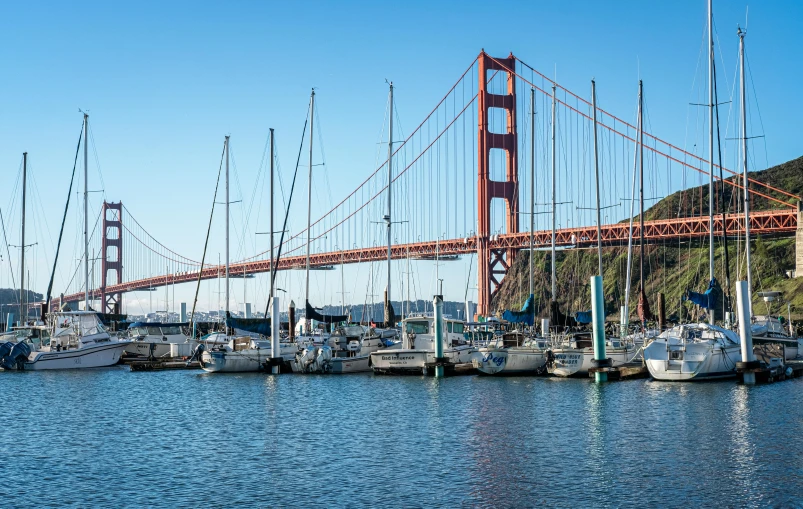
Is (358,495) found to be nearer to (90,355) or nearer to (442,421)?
(442,421)

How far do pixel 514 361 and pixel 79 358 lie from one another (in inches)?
938

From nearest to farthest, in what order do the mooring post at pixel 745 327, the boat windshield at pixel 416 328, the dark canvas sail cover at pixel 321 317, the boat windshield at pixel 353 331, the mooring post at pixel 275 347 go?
the mooring post at pixel 745 327 < the boat windshield at pixel 416 328 < the mooring post at pixel 275 347 < the dark canvas sail cover at pixel 321 317 < the boat windshield at pixel 353 331

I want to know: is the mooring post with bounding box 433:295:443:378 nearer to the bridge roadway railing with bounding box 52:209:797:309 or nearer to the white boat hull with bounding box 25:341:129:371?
the white boat hull with bounding box 25:341:129:371

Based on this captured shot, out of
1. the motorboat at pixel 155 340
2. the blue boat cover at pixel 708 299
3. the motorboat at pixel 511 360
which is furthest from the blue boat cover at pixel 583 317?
the motorboat at pixel 155 340

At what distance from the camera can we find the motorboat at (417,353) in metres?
42.0

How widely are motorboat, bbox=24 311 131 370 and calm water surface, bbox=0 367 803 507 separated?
11.4 meters

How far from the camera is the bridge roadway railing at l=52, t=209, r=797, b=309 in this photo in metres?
73.8

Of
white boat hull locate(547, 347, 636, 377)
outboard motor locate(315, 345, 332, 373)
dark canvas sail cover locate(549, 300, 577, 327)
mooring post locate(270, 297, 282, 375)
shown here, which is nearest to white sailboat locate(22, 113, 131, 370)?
mooring post locate(270, 297, 282, 375)

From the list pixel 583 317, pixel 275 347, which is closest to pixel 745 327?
pixel 583 317

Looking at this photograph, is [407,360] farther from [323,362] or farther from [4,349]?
[4,349]

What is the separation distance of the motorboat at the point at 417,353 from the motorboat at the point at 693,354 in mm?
9376

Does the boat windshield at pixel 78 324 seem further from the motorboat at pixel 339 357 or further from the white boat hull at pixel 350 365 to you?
the white boat hull at pixel 350 365

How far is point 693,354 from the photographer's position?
35375 millimetres

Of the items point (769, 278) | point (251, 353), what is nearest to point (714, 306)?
point (251, 353)
